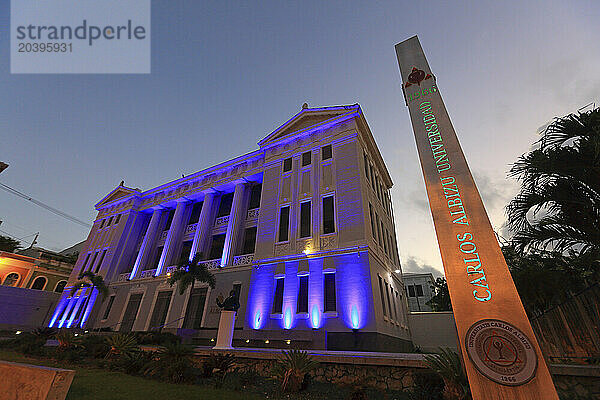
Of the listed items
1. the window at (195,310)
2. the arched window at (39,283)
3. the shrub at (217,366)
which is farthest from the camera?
the arched window at (39,283)

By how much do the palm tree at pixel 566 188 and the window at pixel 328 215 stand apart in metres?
10.6

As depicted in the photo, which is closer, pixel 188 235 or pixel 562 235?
pixel 562 235

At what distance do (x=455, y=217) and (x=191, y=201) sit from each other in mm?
28115

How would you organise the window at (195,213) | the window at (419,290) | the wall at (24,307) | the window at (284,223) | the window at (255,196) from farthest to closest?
the window at (419,290), the wall at (24,307), the window at (195,213), the window at (255,196), the window at (284,223)

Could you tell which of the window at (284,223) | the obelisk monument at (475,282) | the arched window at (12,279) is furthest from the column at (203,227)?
the arched window at (12,279)

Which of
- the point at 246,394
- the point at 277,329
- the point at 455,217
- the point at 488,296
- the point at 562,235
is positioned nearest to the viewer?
the point at 488,296

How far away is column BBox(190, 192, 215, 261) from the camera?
24.2 metres

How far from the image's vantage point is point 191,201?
96.2 feet

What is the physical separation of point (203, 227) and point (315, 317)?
579 inches

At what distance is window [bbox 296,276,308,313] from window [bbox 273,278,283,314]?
54.9 inches

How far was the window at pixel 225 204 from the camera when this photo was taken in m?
27.1

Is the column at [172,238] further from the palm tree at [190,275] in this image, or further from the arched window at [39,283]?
the arched window at [39,283]

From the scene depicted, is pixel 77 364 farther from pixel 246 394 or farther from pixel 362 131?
pixel 362 131

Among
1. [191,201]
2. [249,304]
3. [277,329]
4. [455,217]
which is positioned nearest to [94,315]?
[191,201]
